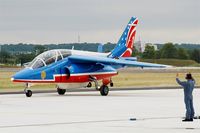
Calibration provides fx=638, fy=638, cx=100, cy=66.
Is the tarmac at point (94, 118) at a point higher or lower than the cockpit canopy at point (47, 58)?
lower

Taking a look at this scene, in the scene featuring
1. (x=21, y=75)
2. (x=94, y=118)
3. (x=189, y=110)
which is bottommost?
(x=94, y=118)

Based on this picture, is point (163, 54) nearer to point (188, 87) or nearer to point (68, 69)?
point (68, 69)

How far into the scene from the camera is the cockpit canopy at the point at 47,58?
118 ft

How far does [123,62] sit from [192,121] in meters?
19.3

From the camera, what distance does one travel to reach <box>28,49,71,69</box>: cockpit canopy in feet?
118

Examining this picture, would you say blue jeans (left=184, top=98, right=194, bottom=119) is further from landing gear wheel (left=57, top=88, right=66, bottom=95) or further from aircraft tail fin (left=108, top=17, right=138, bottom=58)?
aircraft tail fin (left=108, top=17, right=138, bottom=58)

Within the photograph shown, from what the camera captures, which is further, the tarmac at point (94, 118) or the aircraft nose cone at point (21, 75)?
the aircraft nose cone at point (21, 75)

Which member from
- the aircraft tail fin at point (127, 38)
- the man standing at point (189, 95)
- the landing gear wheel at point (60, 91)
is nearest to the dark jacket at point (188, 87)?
the man standing at point (189, 95)

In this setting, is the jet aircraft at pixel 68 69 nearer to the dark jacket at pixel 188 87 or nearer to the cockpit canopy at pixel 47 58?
the cockpit canopy at pixel 47 58

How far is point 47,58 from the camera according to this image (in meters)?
36.4

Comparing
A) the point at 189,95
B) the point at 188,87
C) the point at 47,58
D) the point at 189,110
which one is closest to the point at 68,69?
the point at 47,58

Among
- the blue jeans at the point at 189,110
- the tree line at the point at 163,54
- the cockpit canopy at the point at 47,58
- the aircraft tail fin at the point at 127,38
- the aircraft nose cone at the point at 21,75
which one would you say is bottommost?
the tree line at the point at 163,54

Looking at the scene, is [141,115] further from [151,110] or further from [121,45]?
[121,45]

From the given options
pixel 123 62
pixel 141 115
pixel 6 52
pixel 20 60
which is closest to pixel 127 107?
pixel 141 115
